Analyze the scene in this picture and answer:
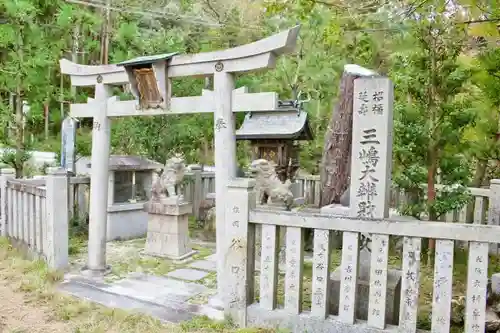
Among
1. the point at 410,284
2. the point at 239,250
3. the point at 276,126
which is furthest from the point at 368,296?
the point at 276,126

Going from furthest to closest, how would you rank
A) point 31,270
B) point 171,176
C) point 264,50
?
point 171,176
point 31,270
point 264,50

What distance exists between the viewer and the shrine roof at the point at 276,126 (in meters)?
8.77

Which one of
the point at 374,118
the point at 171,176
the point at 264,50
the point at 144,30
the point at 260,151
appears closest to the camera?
the point at 374,118

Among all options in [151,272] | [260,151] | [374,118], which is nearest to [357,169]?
[374,118]

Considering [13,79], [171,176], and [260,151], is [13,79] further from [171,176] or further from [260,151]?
[260,151]

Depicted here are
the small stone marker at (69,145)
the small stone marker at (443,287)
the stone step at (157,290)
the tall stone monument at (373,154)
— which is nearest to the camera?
the small stone marker at (443,287)

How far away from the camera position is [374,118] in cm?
370

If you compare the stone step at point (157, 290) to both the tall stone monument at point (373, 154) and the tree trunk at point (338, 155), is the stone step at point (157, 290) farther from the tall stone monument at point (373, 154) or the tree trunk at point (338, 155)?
the tree trunk at point (338, 155)

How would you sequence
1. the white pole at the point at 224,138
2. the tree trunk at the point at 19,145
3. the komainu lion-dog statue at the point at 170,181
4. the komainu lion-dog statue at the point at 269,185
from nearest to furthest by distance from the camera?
1. the white pole at the point at 224,138
2. the komainu lion-dog statue at the point at 170,181
3. the komainu lion-dog statue at the point at 269,185
4. the tree trunk at the point at 19,145

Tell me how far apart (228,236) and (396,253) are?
14.3 ft

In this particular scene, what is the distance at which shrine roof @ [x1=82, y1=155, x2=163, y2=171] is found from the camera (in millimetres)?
7672

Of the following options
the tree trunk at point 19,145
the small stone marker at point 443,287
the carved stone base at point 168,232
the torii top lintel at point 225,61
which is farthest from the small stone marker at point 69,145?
the small stone marker at point 443,287

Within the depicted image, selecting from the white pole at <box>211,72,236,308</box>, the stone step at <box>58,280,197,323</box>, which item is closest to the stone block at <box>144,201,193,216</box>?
the stone step at <box>58,280,197,323</box>

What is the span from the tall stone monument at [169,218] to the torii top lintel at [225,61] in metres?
2.06
